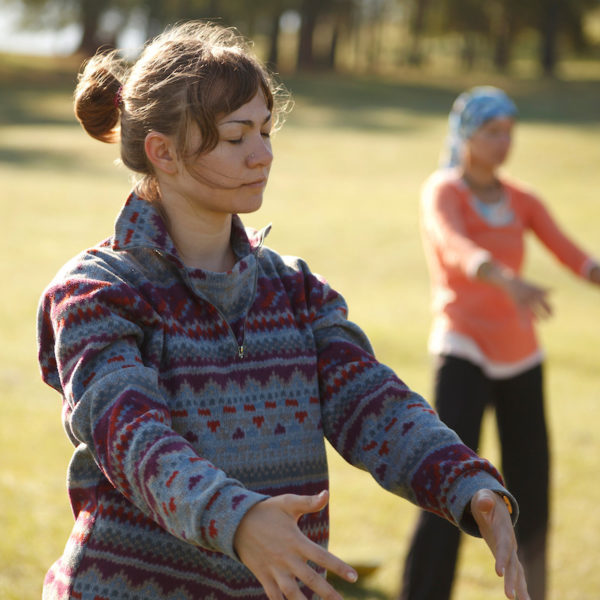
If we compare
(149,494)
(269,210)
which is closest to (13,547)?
(149,494)

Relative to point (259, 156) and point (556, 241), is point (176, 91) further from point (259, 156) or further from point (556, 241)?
point (556, 241)

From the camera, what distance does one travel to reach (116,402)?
1.74 metres

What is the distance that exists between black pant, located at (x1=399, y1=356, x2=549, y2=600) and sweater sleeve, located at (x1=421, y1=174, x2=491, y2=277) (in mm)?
448

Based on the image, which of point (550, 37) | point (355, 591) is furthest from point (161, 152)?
point (550, 37)

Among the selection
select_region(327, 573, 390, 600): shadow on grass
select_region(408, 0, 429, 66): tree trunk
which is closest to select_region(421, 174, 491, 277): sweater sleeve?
select_region(327, 573, 390, 600): shadow on grass

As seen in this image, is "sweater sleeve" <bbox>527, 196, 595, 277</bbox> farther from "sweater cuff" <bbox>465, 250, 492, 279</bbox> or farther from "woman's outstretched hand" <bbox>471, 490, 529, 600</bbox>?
"woman's outstretched hand" <bbox>471, 490, 529, 600</bbox>

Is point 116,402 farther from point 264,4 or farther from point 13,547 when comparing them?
point 264,4

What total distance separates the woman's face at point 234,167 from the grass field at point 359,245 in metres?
2.93

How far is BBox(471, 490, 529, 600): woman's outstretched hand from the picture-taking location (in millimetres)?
1724

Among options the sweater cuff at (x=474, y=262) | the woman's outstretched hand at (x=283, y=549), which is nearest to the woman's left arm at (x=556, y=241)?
the sweater cuff at (x=474, y=262)

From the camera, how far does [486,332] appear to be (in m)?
4.38

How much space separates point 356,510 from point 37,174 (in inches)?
683

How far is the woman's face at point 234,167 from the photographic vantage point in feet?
6.66

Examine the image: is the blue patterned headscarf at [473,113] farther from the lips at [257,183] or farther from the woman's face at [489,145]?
the lips at [257,183]
